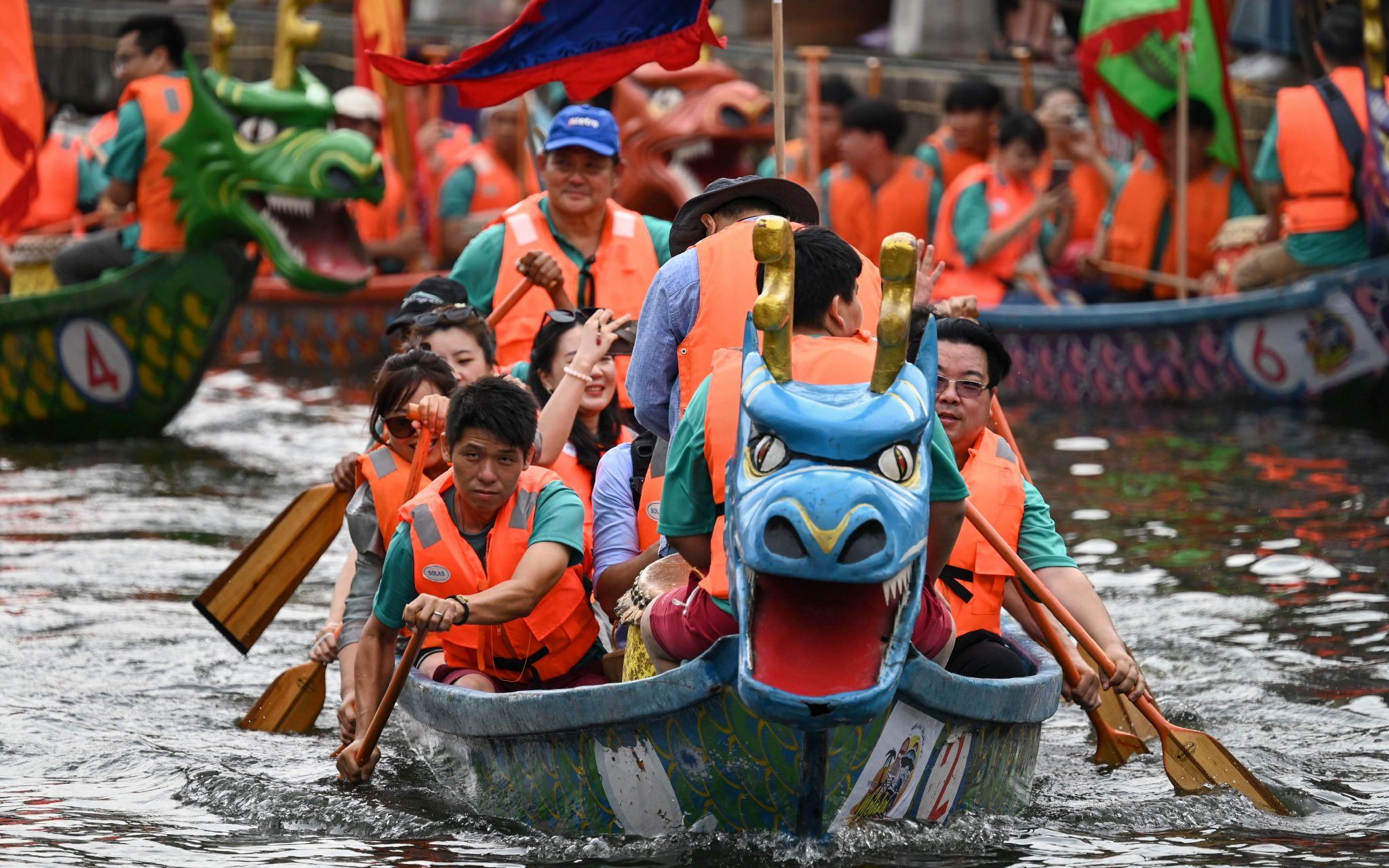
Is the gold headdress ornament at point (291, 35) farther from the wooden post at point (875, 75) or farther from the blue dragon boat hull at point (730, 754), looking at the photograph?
the blue dragon boat hull at point (730, 754)

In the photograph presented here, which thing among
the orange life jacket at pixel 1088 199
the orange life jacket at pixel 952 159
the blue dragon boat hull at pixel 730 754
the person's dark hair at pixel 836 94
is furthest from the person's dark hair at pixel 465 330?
the person's dark hair at pixel 836 94

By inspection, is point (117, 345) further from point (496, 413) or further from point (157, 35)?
point (496, 413)

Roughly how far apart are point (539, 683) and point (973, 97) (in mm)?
9408

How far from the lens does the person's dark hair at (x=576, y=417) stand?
639 centimetres

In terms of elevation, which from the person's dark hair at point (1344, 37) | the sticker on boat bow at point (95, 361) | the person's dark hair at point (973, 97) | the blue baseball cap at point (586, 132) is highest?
the person's dark hair at point (1344, 37)

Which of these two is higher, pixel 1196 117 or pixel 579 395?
pixel 1196 117

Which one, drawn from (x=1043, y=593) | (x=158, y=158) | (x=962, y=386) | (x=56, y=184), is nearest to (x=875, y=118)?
(x=158, y=158)

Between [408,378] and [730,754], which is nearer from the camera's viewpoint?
[730,754]

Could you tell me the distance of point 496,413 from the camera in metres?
5.26

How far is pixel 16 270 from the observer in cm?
1273

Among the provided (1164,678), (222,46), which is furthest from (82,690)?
(222,46)

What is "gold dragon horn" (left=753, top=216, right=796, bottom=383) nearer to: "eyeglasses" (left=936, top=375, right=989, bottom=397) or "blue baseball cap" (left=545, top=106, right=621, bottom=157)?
"eyeglasses" (left=936, top=375, right=989, bottom=397)

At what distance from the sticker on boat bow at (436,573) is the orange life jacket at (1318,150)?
282 inches

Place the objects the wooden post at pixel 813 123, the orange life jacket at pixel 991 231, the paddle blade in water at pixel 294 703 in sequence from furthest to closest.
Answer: the wooden post at pixel 813 123 < the orange life jacket at pixel 991 231 < the paddle blade in water at pixel 294 703
